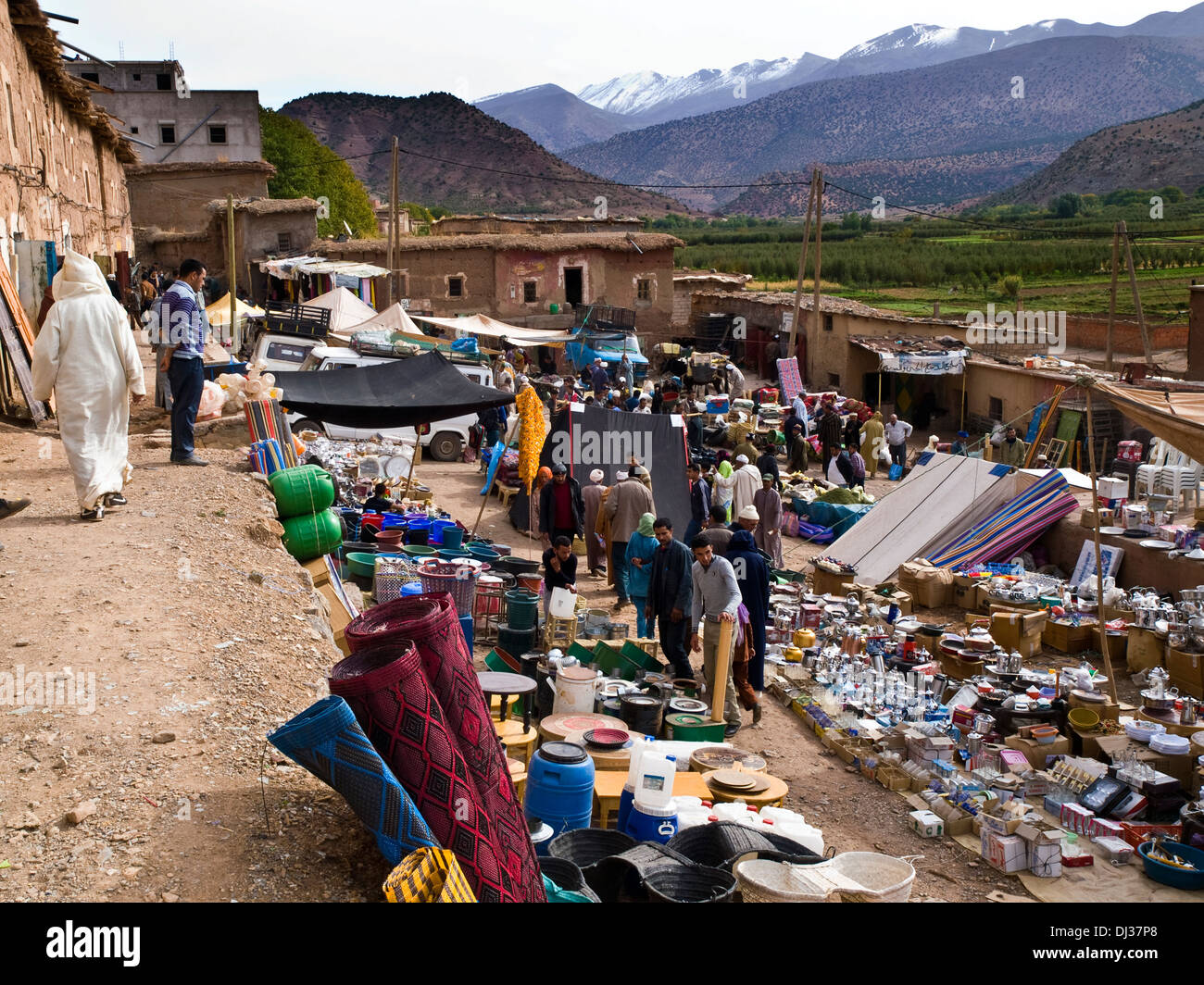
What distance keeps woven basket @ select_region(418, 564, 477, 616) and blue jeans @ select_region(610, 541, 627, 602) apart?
2.12m

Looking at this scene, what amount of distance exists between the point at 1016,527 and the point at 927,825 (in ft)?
22.3

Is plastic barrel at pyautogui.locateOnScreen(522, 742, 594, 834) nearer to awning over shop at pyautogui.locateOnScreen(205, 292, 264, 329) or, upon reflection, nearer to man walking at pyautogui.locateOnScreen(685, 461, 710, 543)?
man walking at pyautogui.locateOnScreen(685, 461, 710, 543)

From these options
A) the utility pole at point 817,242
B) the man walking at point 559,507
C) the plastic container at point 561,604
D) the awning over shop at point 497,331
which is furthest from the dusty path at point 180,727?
the utility pole at point 817,242

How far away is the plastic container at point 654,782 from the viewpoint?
5551mm

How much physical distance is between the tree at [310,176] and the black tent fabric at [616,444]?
37.7m

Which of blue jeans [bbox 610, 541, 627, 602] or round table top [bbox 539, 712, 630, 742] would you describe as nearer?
round table top [bbox 539, 712, 630, 742]

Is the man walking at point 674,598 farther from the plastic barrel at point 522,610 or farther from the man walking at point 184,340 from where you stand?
the man walking at point 184,340

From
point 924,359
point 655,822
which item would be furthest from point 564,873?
point 924,359

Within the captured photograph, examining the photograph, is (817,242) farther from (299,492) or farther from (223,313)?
(299,492)

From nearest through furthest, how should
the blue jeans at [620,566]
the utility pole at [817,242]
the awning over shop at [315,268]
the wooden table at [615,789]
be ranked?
the wooden table at [615,789], the blue jeans at [620,566], the utility pole at [817,242], the awning over shop at [315,268]

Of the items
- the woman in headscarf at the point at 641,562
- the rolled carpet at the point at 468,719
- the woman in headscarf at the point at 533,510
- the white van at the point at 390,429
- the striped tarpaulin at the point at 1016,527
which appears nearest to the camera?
the rolled carpet at the point at 468,719

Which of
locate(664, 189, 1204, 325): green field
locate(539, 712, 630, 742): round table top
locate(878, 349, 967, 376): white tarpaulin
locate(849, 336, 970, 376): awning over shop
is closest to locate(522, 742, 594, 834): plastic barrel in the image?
locate(539, 712, 630, 742): round table top

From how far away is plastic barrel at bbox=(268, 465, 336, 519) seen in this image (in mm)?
8273
